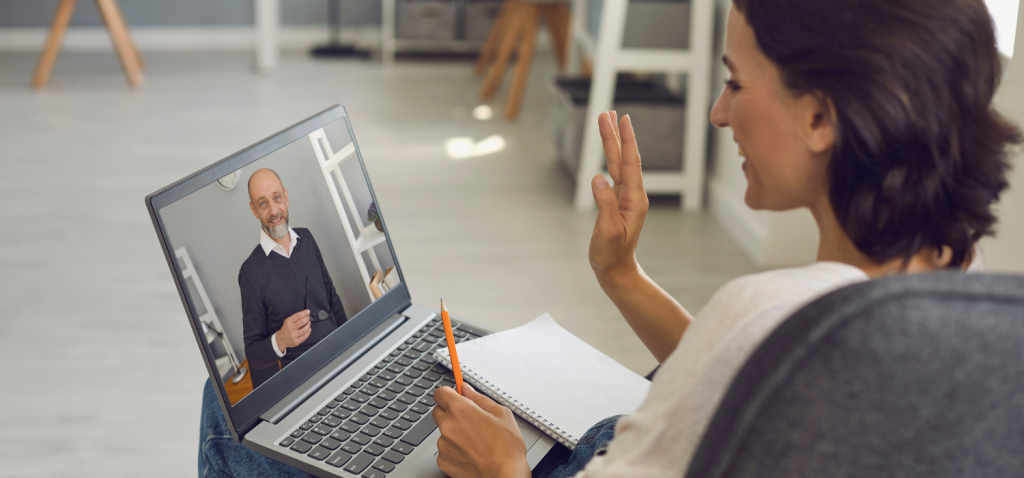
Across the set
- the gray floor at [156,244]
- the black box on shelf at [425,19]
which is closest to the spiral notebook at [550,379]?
the gray floor at [156,244]

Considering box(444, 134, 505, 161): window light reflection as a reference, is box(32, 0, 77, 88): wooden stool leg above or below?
above

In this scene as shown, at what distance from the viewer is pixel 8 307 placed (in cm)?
188

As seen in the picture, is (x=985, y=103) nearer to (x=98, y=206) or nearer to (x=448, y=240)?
(x=448, y=240)

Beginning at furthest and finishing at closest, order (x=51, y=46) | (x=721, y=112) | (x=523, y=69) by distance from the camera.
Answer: (x=51, y=46), (x=523, y=69), (x=721, y=112)

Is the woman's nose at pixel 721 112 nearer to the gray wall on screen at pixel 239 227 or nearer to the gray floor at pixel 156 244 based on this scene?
the gray wall on screen at pixel 239 227

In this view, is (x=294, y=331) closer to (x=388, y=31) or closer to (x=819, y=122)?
(x=819, y=122)

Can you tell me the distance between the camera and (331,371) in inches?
31.6

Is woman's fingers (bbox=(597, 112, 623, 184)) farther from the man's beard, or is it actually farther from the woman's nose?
the man's beard

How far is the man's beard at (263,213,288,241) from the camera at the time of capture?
0.73 m

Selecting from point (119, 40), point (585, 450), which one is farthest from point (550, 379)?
point (119, 40)

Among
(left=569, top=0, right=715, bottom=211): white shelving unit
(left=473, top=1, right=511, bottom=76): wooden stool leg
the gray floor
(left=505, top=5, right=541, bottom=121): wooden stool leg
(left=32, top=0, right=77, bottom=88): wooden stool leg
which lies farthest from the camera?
(left=473, top=1, right=511, bottom=76): wooden stool leg

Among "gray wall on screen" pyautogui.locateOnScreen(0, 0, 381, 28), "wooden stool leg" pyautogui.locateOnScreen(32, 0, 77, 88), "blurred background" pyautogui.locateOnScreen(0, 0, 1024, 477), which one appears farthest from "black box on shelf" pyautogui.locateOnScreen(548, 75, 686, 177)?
"gray wall on screen" pyautogui.locateOnScreen(0, 0, 381, 28)

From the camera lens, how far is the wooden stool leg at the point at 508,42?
3770 mm

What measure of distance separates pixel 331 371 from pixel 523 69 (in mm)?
3039
